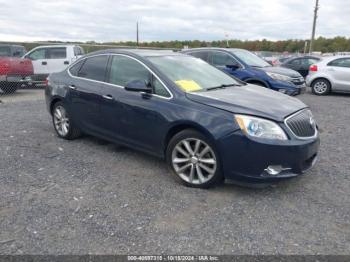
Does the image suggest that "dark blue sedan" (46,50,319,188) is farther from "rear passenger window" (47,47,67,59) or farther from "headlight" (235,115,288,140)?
"rear passenger window" (47,47,67,59)

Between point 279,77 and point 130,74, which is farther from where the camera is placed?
point 279,77

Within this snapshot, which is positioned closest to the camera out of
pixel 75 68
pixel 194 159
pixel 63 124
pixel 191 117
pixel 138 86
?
pixel 191 117

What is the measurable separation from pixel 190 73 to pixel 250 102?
1.12 metres

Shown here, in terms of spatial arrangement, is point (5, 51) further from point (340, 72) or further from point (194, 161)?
point (340, 72)

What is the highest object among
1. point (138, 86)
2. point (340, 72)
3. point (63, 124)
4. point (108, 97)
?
point (138, 86)

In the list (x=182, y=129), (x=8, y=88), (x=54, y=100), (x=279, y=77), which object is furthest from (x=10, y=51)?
(x=182, y=129)

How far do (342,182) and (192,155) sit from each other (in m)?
1.92

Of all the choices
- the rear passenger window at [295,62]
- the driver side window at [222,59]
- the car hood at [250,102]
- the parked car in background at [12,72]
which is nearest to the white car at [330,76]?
the rear passenger window at [295,62]

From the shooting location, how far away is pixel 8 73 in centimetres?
1130

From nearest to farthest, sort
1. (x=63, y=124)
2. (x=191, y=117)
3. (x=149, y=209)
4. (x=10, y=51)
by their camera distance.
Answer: (x=149, y=209)
(x=191, y=117)
(x=63, y=124)
(x=10, y=51)

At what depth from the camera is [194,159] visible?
12.8 feet

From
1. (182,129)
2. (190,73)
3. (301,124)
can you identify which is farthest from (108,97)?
(301,124)

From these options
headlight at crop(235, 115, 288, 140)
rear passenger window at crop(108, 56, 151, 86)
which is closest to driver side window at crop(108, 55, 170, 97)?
rear passenger window at crop(108, 56, 151, 86)

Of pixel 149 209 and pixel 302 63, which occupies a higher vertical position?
pixel 302 63
